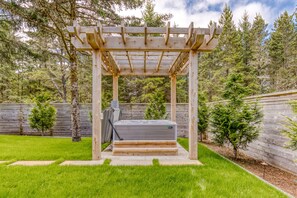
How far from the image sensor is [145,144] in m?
5.52

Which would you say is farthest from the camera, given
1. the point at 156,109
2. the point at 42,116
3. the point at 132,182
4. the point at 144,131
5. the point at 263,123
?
the point at 156,109

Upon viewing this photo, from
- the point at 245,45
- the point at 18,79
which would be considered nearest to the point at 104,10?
the point at 18,79

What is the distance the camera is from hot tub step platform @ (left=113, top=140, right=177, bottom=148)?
17.9 feet

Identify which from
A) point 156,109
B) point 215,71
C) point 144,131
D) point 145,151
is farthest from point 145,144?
point 215,71

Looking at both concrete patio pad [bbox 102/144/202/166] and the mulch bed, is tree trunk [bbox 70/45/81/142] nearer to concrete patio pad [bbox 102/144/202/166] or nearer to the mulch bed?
concrete patio pad [bbox 102/144/202/166]

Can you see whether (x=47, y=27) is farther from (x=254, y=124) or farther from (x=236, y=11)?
(x=236, y=11)

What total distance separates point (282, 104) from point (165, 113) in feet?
18.0

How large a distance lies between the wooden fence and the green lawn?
1016mm

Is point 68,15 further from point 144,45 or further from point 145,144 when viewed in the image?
point 145,144

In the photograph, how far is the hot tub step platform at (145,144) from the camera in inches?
215

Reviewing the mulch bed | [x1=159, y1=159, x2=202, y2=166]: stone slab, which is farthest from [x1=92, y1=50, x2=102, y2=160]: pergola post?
the mulch bed

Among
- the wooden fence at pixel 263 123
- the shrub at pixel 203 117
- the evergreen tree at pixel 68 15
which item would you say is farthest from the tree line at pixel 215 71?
the evergreen tree at pixel 68 15

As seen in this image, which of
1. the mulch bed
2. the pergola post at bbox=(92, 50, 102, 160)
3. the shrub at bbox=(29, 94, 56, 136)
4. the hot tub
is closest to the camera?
the mulch bed

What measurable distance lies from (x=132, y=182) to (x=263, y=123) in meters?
3.49
